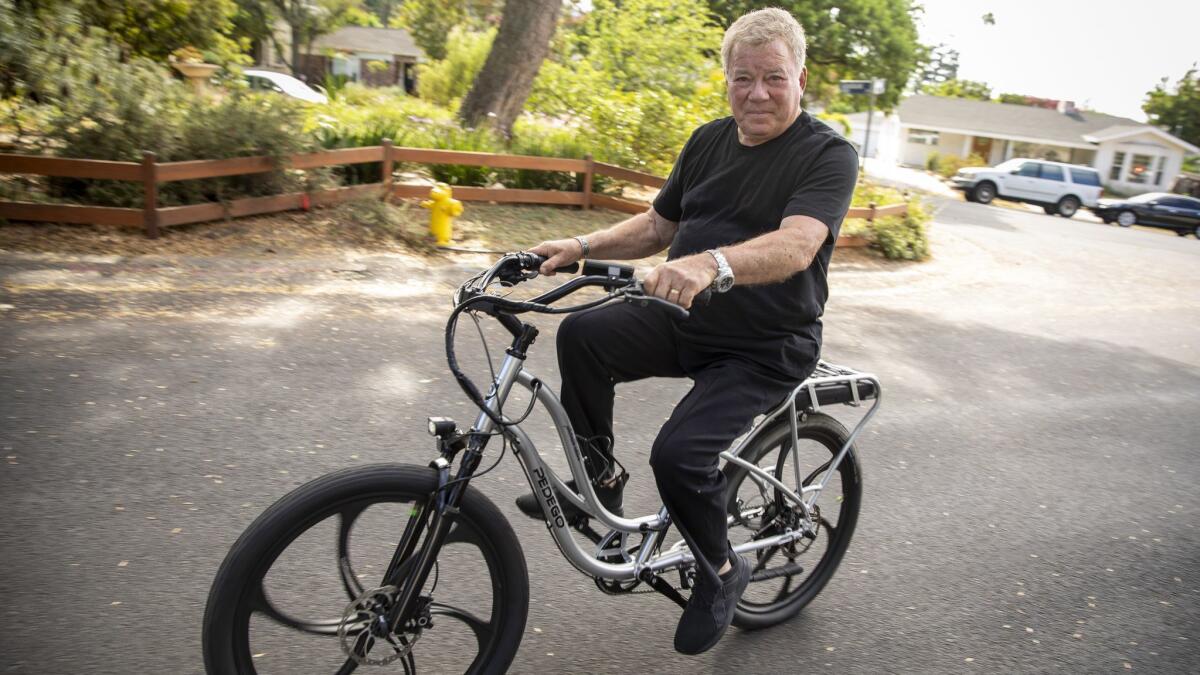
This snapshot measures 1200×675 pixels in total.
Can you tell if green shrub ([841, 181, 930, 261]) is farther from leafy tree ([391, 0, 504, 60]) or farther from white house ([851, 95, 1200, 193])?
white house ([851, 95, 1200, 193])

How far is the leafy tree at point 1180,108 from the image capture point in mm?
66250

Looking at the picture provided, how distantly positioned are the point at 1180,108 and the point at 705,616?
7874 centimetres

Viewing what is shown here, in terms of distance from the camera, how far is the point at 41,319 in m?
6.22

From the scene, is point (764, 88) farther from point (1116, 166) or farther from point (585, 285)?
point (1116, 166)

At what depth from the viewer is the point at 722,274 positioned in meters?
2.61

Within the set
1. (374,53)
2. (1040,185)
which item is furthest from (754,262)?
(374,53)

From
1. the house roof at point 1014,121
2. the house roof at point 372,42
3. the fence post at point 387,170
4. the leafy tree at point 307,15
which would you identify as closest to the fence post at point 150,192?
the fence post at point 387,170

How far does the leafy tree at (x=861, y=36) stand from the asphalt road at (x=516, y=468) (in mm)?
27860

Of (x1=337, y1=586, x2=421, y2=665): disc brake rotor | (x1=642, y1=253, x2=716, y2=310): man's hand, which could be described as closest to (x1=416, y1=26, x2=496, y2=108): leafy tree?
(x1=642, y1=253, x2=716, y2=310): man's hand

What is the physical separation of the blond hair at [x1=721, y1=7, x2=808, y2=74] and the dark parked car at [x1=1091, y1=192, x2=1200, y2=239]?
35.0m

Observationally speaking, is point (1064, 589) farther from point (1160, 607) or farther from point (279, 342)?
point (279, 342)

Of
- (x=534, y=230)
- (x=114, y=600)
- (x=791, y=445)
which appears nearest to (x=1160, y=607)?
(x=791, y=445)

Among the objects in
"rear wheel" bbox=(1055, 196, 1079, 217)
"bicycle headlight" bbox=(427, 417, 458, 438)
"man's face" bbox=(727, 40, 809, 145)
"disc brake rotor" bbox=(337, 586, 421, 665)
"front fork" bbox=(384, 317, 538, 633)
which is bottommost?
"rear wheel" bbox=(1055, 196, 1079, 217)

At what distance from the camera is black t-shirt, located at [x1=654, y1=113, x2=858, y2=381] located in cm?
294
